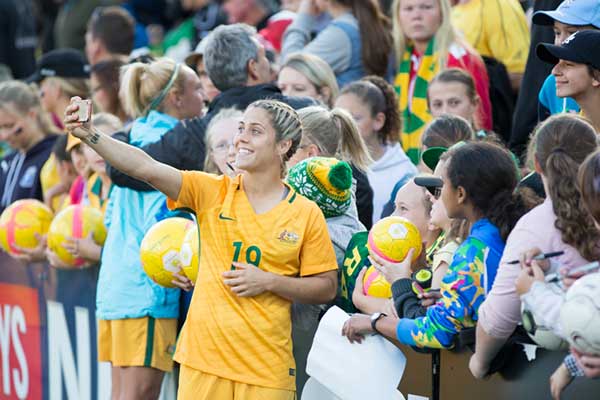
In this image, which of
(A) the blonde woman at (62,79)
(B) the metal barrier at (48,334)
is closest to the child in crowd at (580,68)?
(B) the metal barrier at (48,334)

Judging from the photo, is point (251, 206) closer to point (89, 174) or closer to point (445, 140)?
point (445, 140)

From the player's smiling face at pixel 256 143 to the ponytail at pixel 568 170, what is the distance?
1.27m

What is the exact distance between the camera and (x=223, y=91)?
22.9 ft

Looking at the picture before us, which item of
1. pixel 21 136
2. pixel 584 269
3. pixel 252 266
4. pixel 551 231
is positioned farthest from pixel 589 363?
pixel 21 136

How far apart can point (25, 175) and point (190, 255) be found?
3620 millimetres

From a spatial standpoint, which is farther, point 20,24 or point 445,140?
point 20,24

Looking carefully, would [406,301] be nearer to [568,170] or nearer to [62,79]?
[568,170]

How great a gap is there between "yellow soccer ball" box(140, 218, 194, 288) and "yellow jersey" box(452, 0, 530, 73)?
305cm

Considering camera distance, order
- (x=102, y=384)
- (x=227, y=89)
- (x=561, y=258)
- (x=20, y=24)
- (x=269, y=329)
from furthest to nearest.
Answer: (x=20, y=24) < (x=102, y=384) < (x=227, y=89) < (x=269, y=329) < (x=561, y=258)

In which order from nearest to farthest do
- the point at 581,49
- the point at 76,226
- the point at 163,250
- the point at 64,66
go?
the point at 581,49
the point at 163,250
the point at 76,226
the point at 64,66

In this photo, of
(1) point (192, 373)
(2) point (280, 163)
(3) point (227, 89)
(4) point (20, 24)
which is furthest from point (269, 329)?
(4) point (20, 24)

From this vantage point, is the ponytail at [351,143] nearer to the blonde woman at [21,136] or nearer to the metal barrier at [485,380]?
the metal barrier at [485,380]

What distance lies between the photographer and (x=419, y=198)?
5.56 meters

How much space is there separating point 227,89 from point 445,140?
1.39 m
